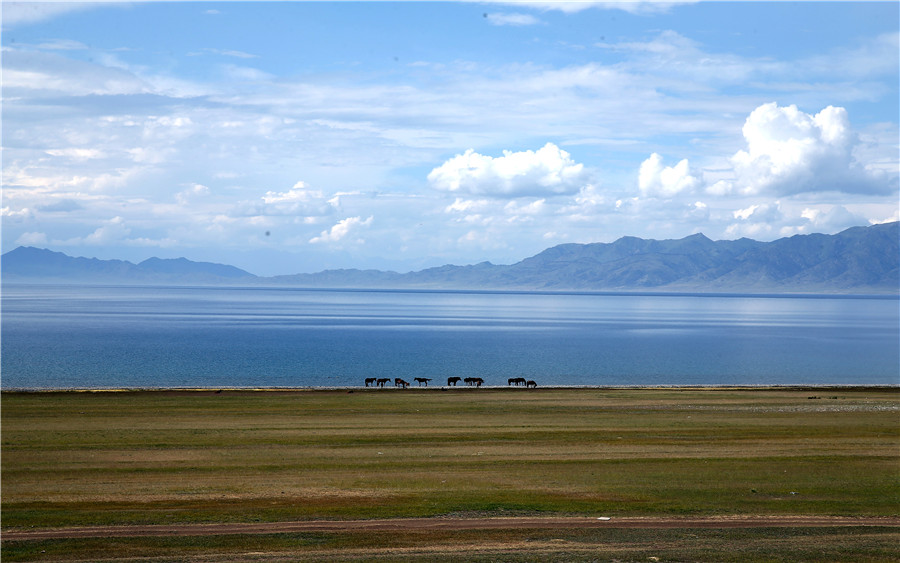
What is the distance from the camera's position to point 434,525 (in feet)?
69.9

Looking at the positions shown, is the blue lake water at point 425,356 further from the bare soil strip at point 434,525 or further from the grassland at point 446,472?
the bare soil strip at point 434,525

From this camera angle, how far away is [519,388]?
62469 millimetres

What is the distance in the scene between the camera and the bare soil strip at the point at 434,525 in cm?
2022

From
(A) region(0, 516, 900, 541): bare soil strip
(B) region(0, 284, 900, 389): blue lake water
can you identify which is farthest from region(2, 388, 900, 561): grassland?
(B) region(0, 284, 900, 389): blue lake water

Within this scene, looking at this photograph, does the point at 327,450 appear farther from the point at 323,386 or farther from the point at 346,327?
the point at 346,327

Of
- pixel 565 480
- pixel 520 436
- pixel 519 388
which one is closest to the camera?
pixel 565 480

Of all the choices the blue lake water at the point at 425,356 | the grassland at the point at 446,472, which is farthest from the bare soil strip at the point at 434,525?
the blue lake water at the point at 425,356

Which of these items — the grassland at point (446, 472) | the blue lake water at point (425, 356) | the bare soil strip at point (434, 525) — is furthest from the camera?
the blue lake water at point (425, 356)

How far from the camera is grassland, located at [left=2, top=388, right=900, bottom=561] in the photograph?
1941 cm

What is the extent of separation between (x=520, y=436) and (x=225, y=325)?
141 m

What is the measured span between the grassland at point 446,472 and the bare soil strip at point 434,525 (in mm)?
575

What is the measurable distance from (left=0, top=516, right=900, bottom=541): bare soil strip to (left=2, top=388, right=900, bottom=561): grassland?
1.89 ft

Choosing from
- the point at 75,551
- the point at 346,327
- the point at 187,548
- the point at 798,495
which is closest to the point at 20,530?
the point at 75,551

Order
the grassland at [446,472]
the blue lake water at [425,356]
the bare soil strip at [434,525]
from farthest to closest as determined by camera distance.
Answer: the blue lake water at [425,356] < the bare soil strip at [434,525] < the grassland at [446,472]
